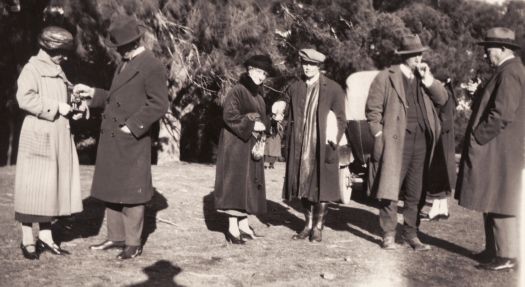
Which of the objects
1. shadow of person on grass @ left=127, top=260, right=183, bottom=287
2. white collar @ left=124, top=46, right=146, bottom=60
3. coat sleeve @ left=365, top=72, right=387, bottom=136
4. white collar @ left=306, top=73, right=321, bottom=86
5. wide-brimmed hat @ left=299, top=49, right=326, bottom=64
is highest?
wide-brimmed hat @ left=299, top=49, right=326, bottom=64

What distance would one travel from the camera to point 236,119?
226 inches

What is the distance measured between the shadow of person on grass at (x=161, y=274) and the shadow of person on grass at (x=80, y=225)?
1.15 metres

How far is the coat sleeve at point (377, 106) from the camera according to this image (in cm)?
571

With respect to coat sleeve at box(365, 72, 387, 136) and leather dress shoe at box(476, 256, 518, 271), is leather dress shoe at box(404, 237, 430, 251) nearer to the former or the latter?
leather dress shoe at box(476, 256, 518, 271)

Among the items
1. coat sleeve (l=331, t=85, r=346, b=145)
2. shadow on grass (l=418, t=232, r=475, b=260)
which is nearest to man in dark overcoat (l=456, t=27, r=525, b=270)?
shadow on grass (l=418, t=232, r=475, b=260)

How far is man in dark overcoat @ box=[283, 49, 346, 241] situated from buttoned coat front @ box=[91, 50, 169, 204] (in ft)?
5.20

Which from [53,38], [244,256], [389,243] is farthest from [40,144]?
[389,243]

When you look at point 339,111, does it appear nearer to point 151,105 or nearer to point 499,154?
point 499,154

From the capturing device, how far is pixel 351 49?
13148 mm

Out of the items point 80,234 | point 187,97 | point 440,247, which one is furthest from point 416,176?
point 187,97

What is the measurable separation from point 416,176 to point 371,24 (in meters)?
8.23

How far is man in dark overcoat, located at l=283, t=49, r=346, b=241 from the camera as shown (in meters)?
5.95

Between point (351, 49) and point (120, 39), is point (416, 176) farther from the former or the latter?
point (351, 49)

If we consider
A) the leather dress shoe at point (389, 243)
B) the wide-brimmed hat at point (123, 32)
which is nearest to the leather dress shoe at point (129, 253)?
the wide-brimmed hat at point (123, 32)
